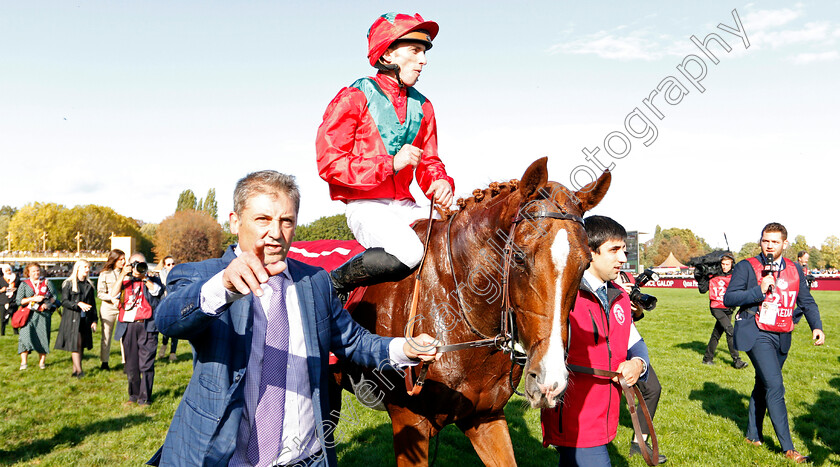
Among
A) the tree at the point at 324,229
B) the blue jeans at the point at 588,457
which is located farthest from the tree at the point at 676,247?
the blue jeans at the point at 588,457

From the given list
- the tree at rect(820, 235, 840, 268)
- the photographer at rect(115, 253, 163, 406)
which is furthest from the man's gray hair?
the tree at rect(820, 235, 840, 268)

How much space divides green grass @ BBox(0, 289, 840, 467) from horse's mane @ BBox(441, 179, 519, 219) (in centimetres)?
152

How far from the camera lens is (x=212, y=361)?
2020mm

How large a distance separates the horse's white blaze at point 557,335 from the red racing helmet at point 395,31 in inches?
66.9

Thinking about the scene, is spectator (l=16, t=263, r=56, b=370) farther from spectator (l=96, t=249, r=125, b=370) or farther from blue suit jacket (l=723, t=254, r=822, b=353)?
blue suit jacket (l=723, t=254, r=822, b=353)

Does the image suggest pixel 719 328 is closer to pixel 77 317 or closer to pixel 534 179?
pixel 534 179

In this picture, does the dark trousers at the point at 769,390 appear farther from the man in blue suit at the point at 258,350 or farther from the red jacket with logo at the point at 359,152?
the man in blue suit at the point at 258,350

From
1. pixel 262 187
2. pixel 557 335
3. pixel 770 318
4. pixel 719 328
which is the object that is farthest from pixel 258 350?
pixel 719 328

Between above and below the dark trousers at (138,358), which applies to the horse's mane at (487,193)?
above

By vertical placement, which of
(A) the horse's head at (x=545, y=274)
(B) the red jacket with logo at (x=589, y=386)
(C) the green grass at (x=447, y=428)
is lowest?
(C) the green grass at (x=447, y=428)

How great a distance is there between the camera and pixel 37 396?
8883mm

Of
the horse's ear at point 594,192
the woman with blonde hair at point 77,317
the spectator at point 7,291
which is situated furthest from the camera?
the spectator at point 7,291

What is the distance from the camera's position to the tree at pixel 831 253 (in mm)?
84475

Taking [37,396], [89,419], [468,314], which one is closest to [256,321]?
[468,314]
